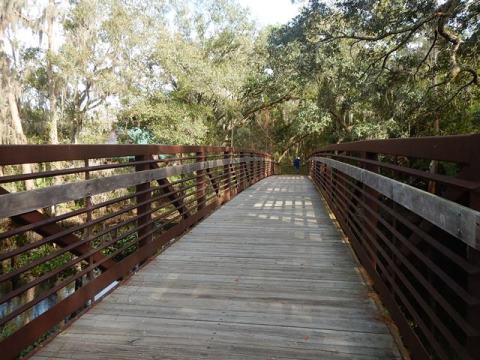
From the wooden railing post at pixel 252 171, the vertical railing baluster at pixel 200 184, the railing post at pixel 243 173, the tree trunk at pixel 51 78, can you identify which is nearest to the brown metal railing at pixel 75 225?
the vertical railing baluster at pixel 200 184

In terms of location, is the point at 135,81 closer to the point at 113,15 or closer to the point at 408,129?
the point at 113,15

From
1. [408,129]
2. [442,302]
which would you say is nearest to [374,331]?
[442,302]

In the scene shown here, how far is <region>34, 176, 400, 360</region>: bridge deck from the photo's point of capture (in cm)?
230

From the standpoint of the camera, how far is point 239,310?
284 cm

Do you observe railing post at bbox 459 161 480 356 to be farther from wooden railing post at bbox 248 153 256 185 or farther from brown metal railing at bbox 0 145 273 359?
wooden railing post at bbox 248 153 256 185

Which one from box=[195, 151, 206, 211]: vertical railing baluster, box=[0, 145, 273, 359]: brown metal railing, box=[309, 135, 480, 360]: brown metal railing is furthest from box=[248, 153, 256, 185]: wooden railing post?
box=[309, 135, 480, 360]: brown metal railing

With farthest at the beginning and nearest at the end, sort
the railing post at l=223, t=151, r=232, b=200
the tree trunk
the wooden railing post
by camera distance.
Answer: the tree trunk → the wooden railing post → the railing post at l=223, t=151, r=232, b=200

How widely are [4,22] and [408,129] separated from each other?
18.5 metres

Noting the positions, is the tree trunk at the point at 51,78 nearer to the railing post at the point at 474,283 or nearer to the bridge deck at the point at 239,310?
the bridge deck at the point at 239,310

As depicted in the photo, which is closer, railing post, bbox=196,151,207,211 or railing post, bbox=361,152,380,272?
railing post, bbox=361,152,380,272

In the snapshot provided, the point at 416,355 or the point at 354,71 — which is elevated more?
the point at 354,71

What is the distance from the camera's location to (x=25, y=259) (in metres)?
15.4

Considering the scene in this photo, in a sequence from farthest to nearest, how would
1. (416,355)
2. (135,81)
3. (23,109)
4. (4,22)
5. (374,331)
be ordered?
(23,109) → (135,81) → (4,22) → (374,331) → (416,355)

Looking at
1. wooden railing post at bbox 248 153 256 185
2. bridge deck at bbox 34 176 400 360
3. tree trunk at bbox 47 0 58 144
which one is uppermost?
tree trunk at bbox 47 0 58 144
